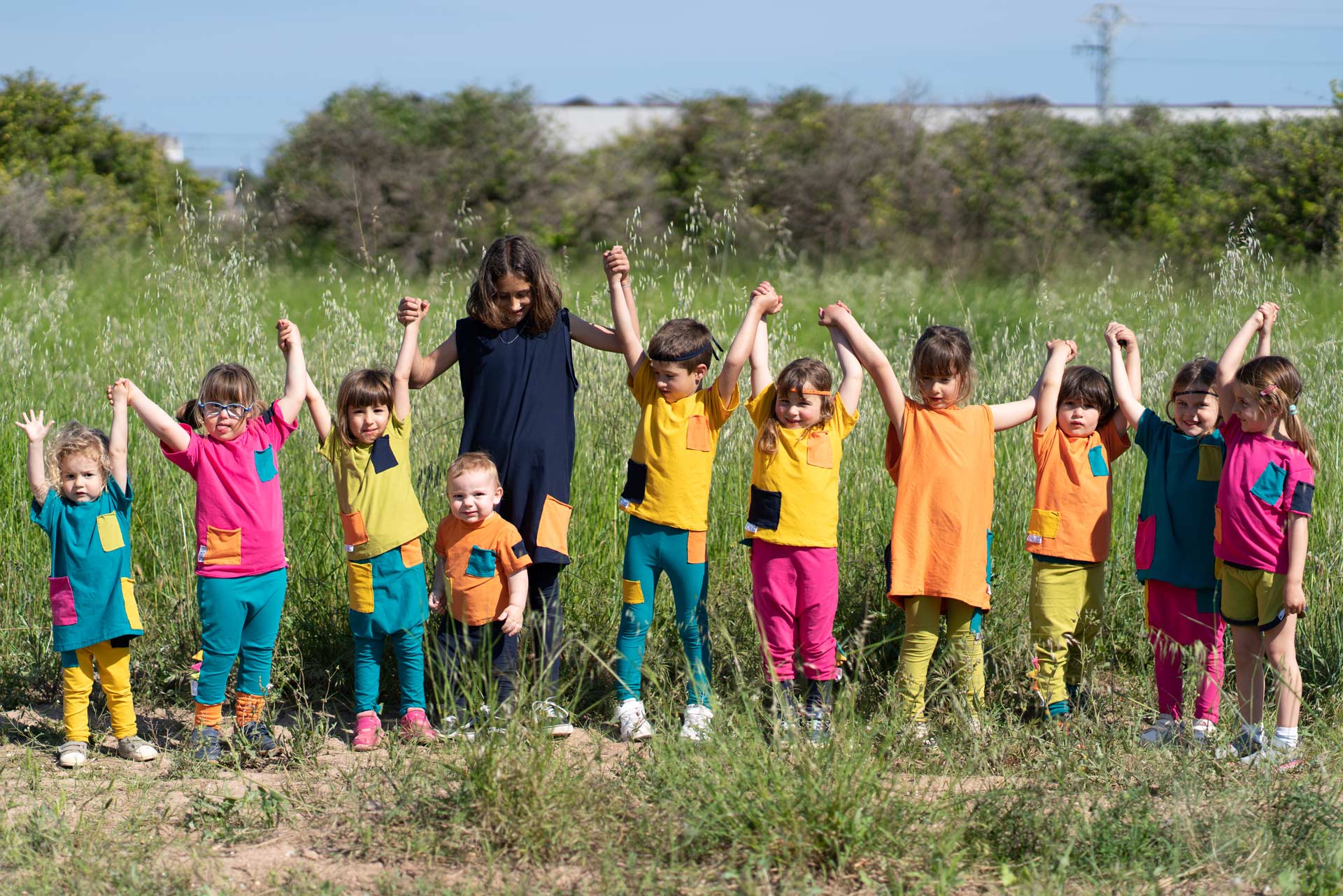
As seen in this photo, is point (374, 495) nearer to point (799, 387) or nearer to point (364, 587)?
point (364, 587)

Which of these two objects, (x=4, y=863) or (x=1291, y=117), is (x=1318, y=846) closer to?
(x=4, y=863)

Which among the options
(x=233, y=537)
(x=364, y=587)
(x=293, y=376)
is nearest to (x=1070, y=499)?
(x=364, y=587)

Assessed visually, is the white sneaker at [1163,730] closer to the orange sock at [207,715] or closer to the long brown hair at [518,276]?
the long brown hair at [518,276]

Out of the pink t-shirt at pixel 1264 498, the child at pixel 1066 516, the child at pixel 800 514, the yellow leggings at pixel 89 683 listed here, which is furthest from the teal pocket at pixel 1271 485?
the yellow leggings at pixel 89 683

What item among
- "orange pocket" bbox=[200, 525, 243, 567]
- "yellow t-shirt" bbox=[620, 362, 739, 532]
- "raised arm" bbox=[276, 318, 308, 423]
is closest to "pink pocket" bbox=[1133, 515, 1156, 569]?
"yellow t-shirt" bbox=[620, 362, 739, 532]

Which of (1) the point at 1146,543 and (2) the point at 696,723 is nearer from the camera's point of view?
(2) the point at 696,723

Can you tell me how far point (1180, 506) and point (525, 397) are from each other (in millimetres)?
2359

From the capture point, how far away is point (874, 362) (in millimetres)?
3934

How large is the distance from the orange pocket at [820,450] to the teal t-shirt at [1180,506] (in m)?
1.14

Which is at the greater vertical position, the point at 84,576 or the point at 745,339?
the point at 745,339

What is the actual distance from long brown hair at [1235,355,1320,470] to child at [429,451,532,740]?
250 cm

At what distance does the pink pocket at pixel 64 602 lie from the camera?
13.0 feet

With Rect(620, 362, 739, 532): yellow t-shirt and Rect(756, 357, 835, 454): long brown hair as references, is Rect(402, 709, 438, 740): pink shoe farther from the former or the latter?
Rect(756, 357, 835, 454): long brown hair

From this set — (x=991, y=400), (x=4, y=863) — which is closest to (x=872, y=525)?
(x=991, y=400)
